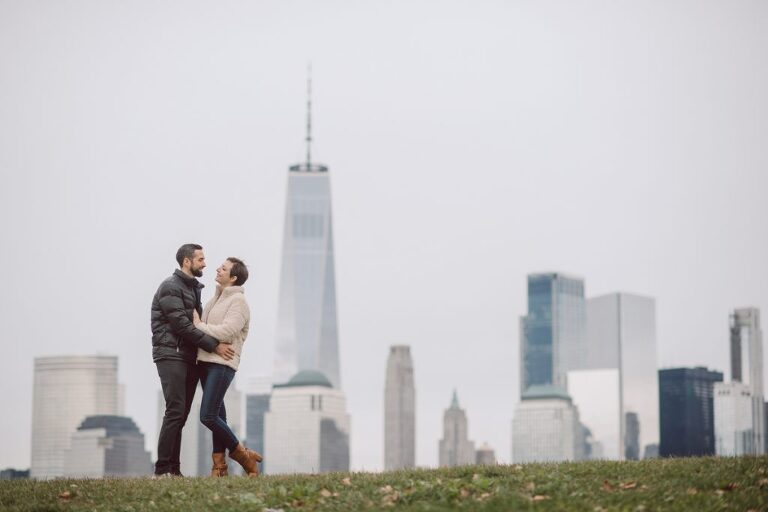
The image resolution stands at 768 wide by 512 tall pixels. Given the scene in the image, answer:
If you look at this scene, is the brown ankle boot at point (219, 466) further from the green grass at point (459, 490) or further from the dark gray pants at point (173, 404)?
the green grass at point (459, 490)

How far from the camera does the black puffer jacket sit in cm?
2772

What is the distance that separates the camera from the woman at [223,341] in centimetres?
2812

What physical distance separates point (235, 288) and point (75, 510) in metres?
5.22

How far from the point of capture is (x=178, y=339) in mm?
28125

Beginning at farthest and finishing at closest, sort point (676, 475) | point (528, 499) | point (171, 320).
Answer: point (171, 320), point (676, 475), point (528, 499)

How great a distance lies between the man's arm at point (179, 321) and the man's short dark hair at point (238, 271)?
112 cm

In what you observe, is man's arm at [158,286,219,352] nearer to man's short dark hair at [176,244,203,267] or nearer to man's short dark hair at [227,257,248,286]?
man's short dark hair at [176,244,203,267]

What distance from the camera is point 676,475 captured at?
25766mm

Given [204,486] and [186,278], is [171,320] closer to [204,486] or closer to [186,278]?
[186,278]

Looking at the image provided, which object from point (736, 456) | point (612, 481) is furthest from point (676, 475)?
point (736, 456)

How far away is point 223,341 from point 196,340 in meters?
0.59

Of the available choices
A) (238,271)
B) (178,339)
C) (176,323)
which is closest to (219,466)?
(178,339)

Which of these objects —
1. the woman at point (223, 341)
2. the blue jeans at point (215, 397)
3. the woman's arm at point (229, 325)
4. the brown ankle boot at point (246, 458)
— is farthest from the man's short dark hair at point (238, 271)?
the brown ankle boot at point (246, 458)

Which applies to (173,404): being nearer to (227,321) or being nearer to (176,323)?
(176,323)
